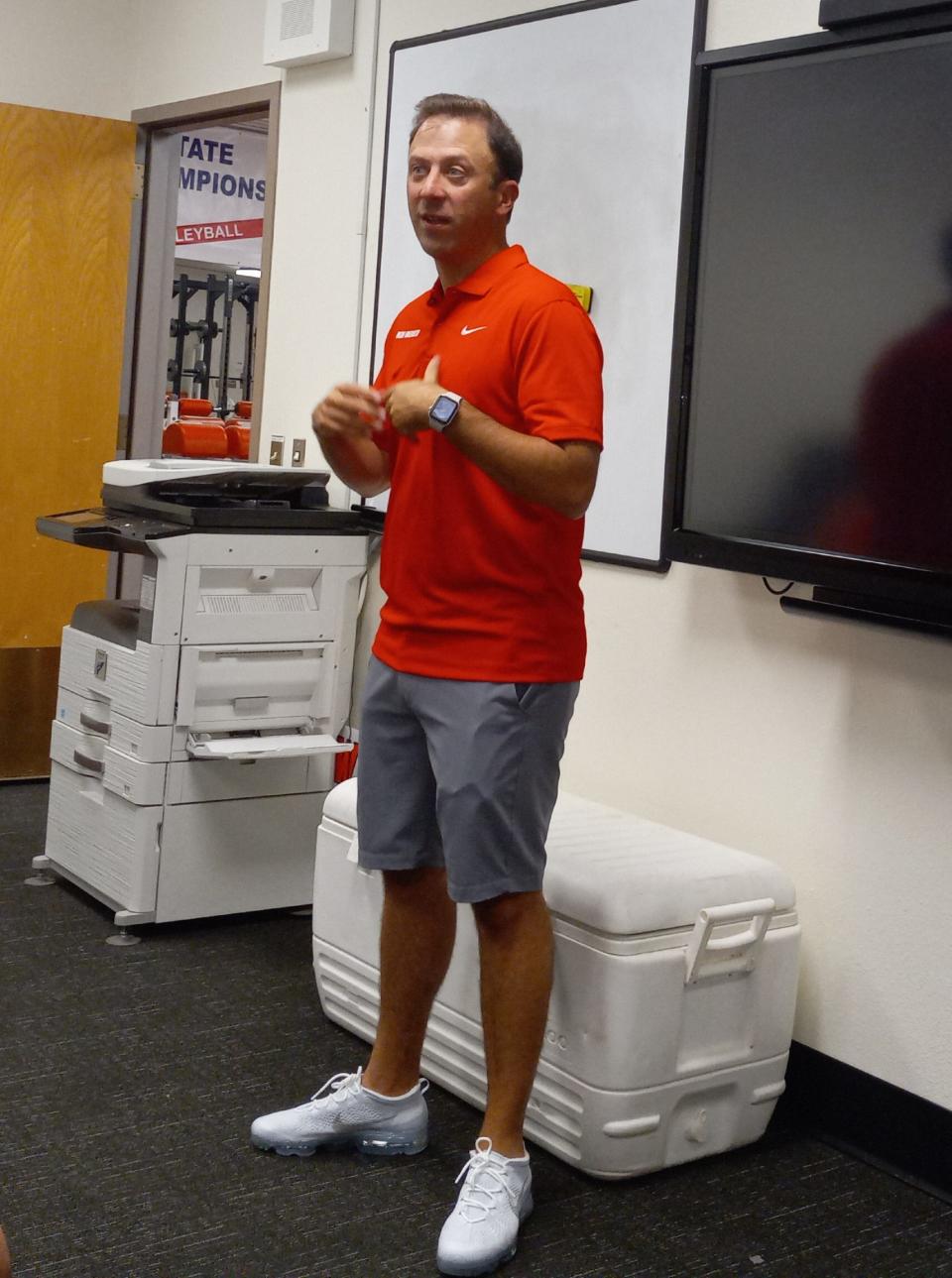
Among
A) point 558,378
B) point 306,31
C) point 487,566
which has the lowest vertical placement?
point 487,566

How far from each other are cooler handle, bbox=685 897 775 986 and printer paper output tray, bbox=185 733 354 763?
1.30m

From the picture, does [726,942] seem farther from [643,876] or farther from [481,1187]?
[481,1187]

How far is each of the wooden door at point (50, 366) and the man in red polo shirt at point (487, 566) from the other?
104 inches

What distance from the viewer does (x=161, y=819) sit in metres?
3.31

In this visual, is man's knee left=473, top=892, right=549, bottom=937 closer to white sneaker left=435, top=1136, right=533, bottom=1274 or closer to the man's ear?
white sneaker left=435, top=1136, right=533, bottom=1274

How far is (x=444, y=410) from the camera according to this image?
1891 mm

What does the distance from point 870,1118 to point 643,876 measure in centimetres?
62

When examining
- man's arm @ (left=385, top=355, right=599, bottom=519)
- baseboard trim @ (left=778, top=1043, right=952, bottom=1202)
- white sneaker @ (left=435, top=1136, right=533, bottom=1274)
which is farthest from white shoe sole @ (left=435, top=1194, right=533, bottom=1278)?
man's arm @ (left=385, top=355, right=599, bottom=519)

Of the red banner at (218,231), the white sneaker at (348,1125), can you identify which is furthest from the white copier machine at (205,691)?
the red banner at (218,231)

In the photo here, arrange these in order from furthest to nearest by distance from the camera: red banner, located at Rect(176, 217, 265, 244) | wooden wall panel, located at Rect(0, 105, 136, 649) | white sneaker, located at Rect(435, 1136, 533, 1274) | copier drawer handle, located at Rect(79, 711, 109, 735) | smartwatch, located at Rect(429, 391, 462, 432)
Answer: red banner, located at Rect(176, 217, 265, 244)
wooden wall panel, located at Rect(0, 105, 136, 649)
copier drawer handle, located at Rect(79, 711, 109, 735)
white sneaker, located at Rect(435, 1136, 533, 1274)
smartwatch, located at Rect(429, 391, 462, 432)

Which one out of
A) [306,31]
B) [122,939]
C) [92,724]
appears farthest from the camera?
[306,31]

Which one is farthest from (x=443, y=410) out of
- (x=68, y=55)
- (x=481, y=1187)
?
(x=68, y=55)

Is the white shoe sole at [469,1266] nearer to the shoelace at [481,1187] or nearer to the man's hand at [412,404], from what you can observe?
the shoelace at [481,1187]

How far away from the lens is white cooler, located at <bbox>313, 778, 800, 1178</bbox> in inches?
88.7
